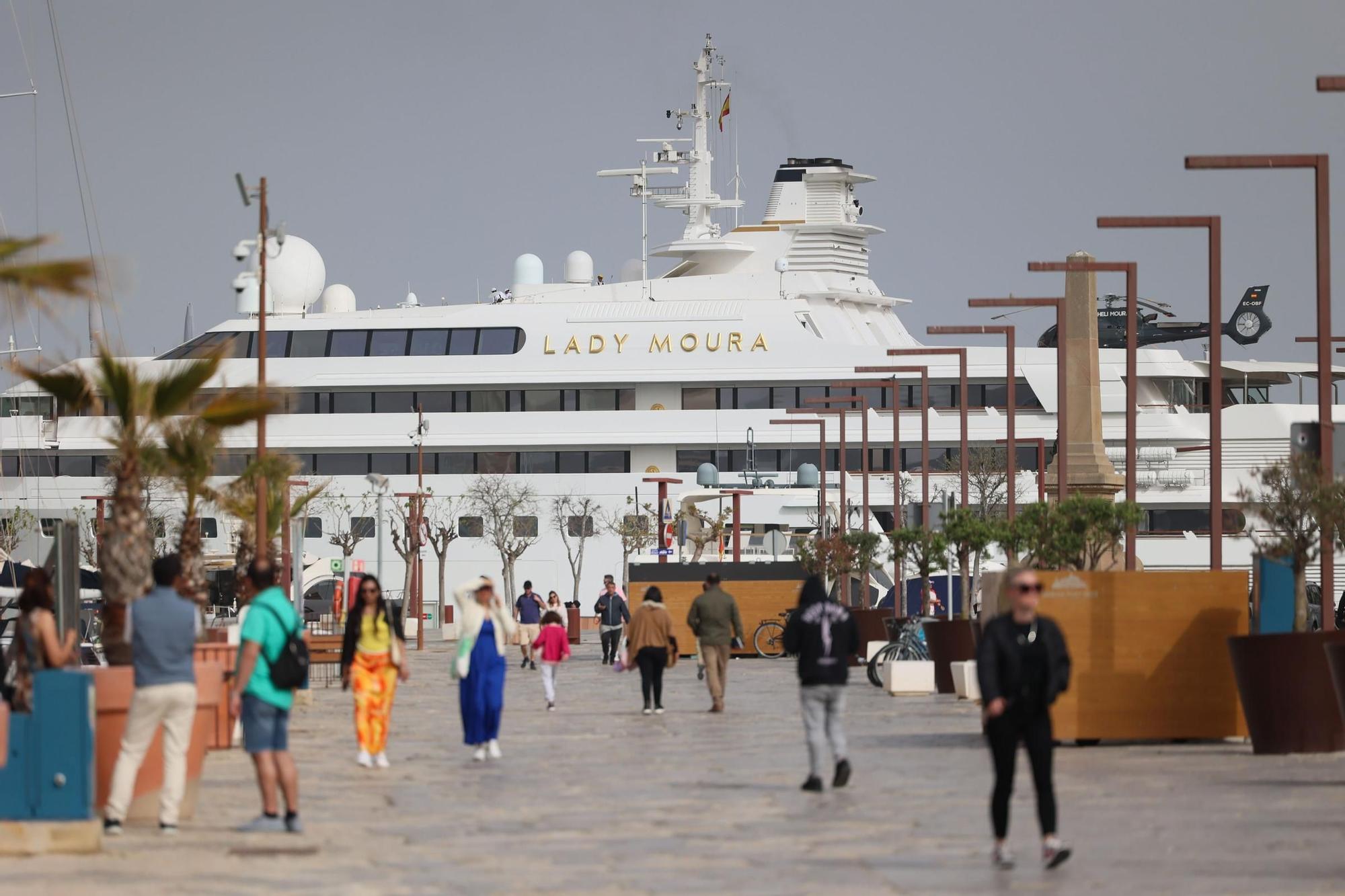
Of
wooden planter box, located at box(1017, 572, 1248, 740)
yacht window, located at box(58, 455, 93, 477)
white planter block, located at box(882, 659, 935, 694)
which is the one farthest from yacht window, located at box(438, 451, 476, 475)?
wooden planter box, located at box(1017, 572, 1248, 740)

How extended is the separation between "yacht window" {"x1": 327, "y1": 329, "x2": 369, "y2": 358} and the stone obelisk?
41.1 meters

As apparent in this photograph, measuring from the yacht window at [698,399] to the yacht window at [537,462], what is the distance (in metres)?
4.67

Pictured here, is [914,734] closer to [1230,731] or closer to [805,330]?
[1230,731]

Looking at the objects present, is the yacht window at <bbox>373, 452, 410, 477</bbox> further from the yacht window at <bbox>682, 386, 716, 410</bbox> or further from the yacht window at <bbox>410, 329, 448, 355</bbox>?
the yacht window at <bbox>682, 386, 716, 410</bbox>

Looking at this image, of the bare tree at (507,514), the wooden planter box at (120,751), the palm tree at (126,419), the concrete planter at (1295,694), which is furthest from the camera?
the bare tree at (507,514)

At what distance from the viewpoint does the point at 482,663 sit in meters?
16.7

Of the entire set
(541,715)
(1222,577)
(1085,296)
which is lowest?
(541,715)

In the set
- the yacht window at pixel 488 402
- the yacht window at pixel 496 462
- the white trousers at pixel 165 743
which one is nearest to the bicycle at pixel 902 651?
the white trousers at pixel 165 743

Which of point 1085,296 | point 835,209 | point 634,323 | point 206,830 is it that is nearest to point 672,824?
point 206,830

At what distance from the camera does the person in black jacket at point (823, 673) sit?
13.5m

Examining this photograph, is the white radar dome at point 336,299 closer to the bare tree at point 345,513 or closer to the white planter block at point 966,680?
the bare tree at point 345,513

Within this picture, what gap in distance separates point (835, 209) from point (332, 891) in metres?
64.3

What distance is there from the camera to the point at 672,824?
455 inches

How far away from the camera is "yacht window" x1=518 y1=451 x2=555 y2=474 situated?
68.8m
